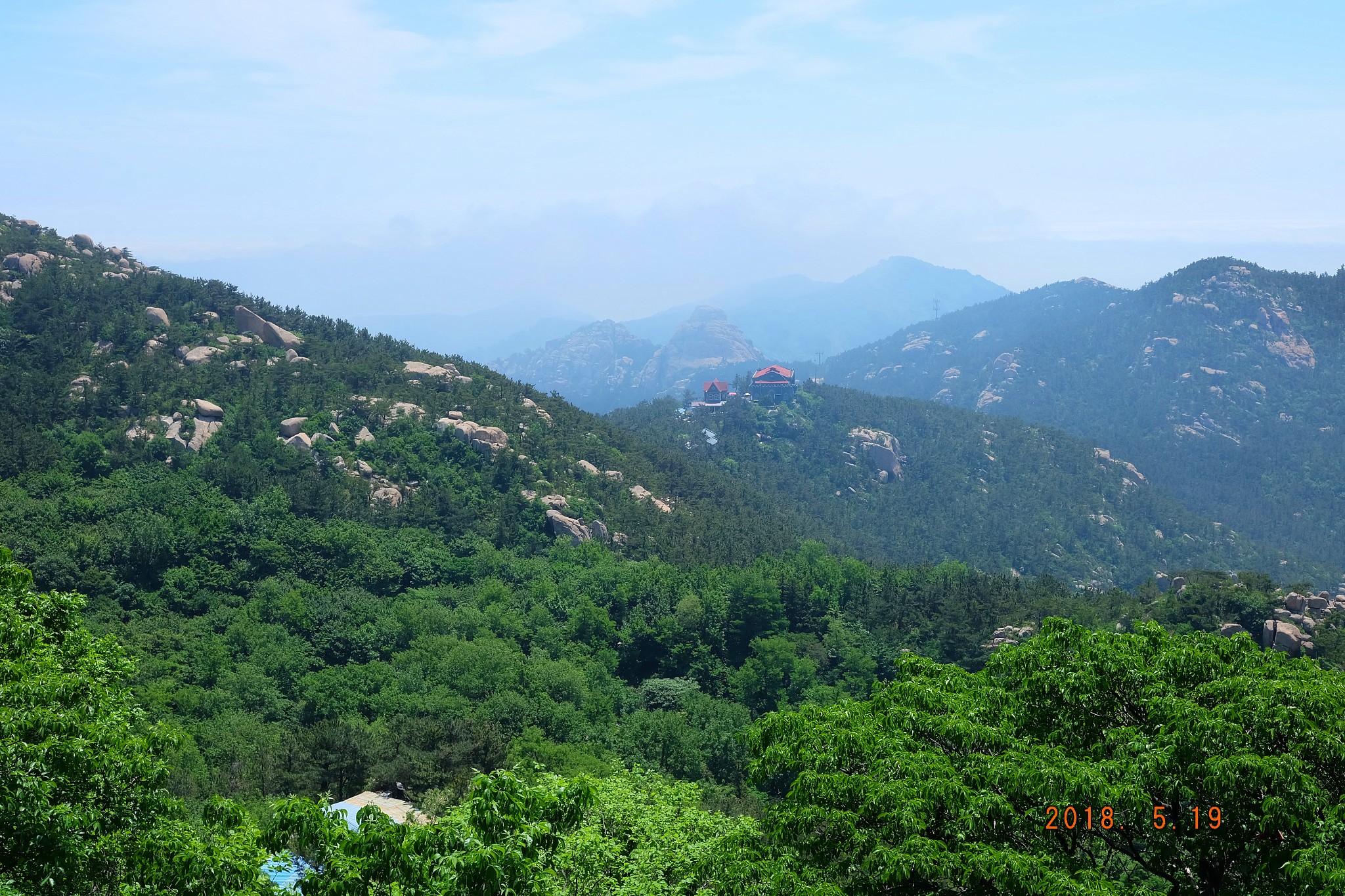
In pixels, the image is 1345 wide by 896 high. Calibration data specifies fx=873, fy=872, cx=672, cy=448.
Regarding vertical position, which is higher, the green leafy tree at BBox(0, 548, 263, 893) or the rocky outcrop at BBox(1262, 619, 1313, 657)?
the green leafy tree at BBox(0, 548, 263, 893)

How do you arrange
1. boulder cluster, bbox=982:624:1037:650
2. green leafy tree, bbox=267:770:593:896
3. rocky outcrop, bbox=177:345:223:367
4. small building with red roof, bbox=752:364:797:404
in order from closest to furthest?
green leafy tree, bbox=267:770:593:896, boulder cluster, bbox=982:624:1037:650, rocky outcrop, bbox=177:345:223:367, small building with red roof, bbox=752:364:797:404

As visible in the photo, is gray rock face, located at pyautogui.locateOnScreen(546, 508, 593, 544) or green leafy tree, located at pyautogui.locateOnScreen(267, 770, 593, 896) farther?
gray rock face, located at pyautogui.locateOnScreen(546, 508, 593, 544)

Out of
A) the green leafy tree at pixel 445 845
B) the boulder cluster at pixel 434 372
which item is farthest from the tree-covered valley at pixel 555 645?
the boulder cluster at pixel 434 372

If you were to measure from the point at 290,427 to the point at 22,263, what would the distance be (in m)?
33.5

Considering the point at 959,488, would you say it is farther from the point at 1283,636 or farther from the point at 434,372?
the point at 1283,636

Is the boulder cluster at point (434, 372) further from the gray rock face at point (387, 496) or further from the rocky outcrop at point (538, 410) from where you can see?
the gray rock face at point (387, 496)

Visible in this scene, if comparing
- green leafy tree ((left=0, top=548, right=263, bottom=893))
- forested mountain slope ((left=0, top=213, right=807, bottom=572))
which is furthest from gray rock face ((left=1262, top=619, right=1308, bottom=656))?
green leafy tree ((left=0, top=548, right=263, bottom=893))

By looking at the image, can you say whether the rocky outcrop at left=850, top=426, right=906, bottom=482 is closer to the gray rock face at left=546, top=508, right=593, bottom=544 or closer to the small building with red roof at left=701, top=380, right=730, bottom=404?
the small building with red roof at left=701, top=380, right=730, bottom=404

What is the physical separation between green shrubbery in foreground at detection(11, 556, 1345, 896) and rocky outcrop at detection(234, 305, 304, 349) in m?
75.5

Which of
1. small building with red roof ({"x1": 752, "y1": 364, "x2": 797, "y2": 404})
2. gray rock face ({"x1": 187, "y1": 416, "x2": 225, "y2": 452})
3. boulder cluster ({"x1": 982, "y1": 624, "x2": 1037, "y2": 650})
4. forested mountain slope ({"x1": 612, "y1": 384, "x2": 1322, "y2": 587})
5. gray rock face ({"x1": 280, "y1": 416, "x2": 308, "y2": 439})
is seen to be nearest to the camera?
boulder cluster ({"x1": 982, "y1": 624, "x2": 1037, "y2": 650})

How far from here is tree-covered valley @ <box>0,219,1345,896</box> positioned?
38.0ft

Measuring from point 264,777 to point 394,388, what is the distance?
2153 inches

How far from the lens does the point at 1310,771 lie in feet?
37.3

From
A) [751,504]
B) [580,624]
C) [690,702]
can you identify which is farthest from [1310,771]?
[751,504]
